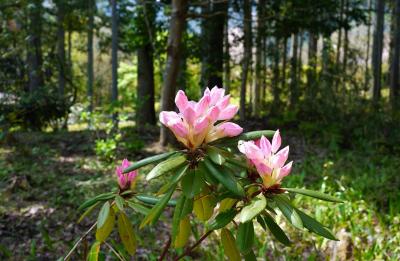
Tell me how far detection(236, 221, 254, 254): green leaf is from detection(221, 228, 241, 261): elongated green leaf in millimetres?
234

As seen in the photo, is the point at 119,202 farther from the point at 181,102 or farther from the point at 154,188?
the point at 154,188

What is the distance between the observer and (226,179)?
1.13 meters

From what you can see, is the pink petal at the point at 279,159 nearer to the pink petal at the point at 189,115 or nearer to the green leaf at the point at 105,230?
the pink petal at the point at 189,115

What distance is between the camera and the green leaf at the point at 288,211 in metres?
1.07

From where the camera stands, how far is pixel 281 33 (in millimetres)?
9203

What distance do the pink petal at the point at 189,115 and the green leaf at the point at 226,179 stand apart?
0.11 metres

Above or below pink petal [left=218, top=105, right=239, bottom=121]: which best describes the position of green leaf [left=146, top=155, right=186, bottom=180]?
below

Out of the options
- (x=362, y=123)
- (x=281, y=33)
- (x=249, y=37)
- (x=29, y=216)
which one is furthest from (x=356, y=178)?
(x=281, y=33)

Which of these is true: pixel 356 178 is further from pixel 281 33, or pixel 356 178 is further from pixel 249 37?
pixel 281 33

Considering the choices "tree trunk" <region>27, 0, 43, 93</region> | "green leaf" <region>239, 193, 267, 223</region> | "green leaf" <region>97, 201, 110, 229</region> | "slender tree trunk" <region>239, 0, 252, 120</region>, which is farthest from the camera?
"tree trunk" <region>27, 0, 43, 93</region>

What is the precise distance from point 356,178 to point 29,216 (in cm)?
335

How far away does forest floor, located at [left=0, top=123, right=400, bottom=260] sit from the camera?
3.31 m

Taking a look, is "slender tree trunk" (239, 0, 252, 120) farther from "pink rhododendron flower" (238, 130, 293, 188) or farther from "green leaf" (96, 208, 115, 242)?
"pink rhododendron flower" (238, 130, 293, 188)

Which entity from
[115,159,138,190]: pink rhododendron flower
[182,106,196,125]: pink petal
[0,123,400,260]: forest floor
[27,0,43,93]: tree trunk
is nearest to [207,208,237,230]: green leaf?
[182,106,196,125]: pink petal
